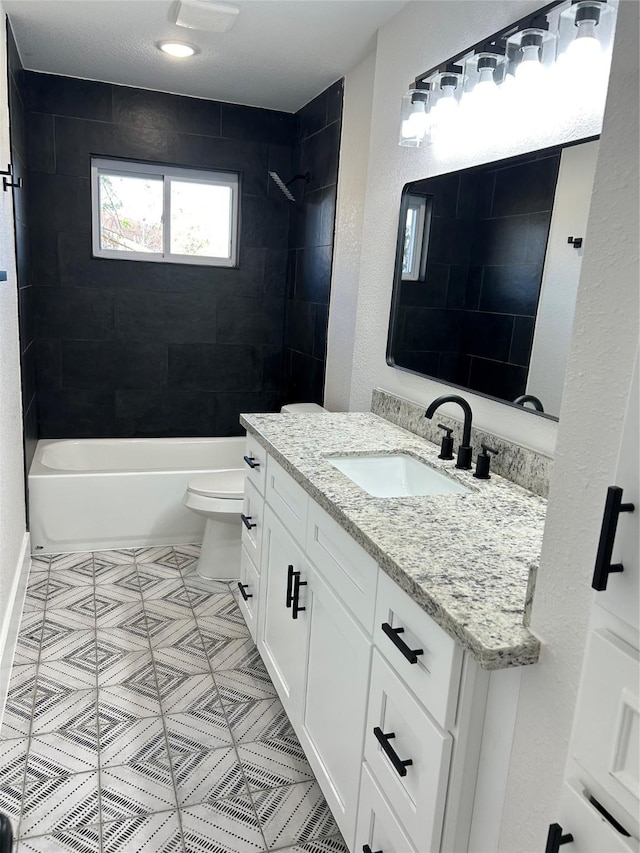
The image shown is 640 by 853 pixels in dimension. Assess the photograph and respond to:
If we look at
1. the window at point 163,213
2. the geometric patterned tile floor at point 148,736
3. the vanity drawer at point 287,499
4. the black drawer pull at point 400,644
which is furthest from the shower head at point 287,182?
the black drawer pull at point 400,644

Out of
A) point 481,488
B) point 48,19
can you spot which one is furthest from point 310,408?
point 48,19

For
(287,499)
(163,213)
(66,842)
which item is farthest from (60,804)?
(163,213)

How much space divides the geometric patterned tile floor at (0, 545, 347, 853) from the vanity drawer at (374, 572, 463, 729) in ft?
2.52

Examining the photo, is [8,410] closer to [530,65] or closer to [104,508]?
[104,508]

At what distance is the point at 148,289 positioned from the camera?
3.88 metres

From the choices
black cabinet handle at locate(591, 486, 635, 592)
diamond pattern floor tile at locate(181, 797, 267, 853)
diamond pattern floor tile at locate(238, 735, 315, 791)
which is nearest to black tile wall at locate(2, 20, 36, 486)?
diamond pattern floor tile at locate(238, 735, 315, 791)

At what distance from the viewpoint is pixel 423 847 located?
46.5 inches

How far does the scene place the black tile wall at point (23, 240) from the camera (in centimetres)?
291

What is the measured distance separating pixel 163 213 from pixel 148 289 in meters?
0.47

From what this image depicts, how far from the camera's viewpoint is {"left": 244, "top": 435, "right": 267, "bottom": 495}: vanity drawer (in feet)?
7.39

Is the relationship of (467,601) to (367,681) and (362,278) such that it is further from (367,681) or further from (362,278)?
(362,278)

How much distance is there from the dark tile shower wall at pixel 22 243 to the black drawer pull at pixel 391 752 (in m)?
2.38

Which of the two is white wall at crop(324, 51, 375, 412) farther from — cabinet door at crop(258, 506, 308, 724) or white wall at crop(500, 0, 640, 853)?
white wall at crop(500, 0, 640, 853)

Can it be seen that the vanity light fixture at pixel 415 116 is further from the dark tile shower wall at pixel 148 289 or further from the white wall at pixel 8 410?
the dark tile shower wall at pixel 148 289
